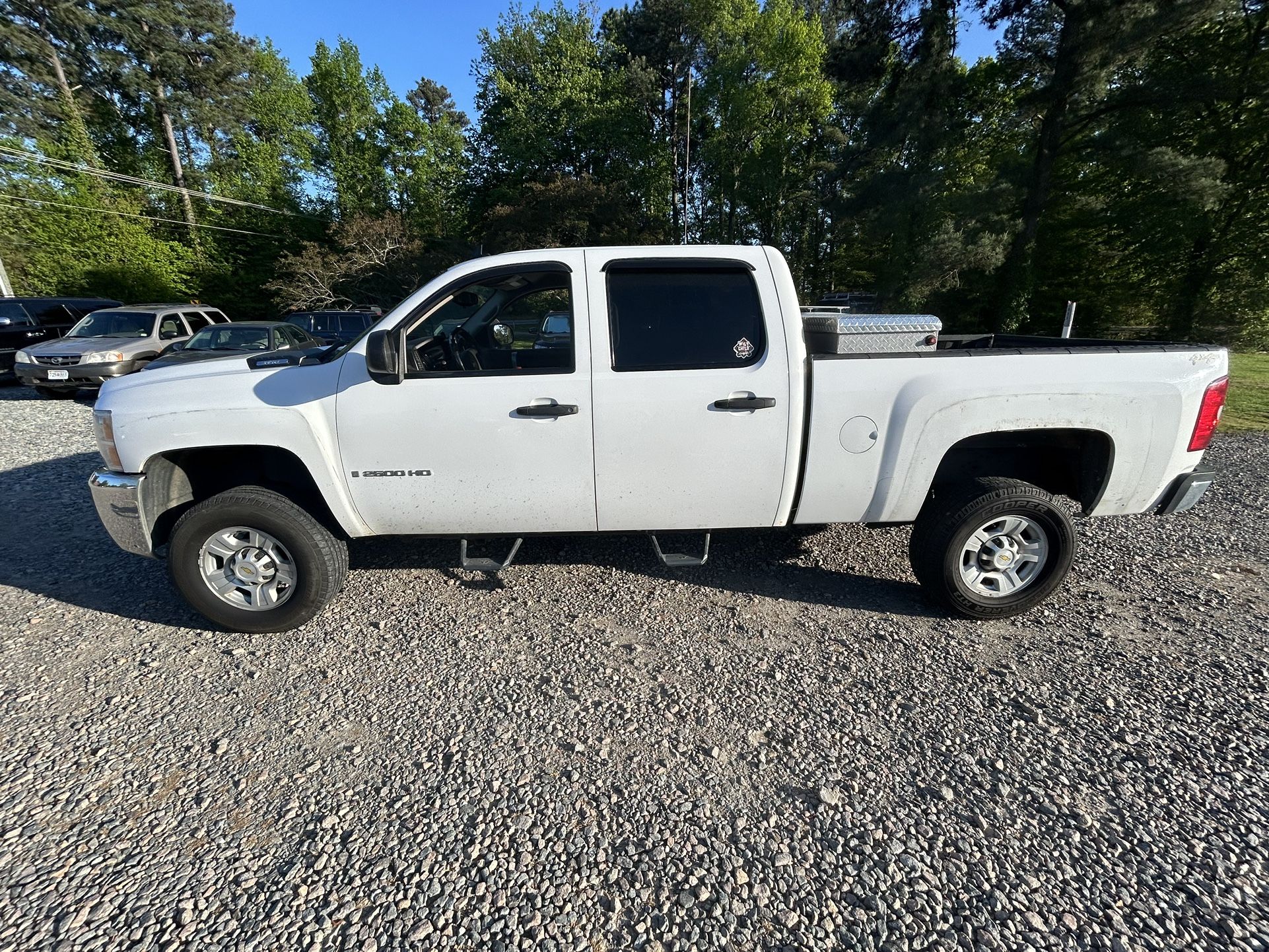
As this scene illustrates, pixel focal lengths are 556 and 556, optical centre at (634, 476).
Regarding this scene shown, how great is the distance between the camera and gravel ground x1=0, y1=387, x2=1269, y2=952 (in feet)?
5.66

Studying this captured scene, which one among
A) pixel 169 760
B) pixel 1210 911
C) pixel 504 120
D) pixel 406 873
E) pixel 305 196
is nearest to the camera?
pixel 1210 911

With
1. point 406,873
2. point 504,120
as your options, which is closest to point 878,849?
point 406,873

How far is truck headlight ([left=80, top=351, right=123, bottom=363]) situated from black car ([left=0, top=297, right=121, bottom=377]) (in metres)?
3.52

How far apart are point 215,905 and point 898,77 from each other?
2440 centimetres

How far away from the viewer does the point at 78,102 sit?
1061 inches

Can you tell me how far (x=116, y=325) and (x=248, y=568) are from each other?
38.6 feet

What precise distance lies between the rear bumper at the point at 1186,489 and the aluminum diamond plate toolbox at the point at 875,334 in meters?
1.53

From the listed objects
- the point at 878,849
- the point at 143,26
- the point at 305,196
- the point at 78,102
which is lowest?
the point at 878,849

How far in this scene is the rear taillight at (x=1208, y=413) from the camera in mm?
2980

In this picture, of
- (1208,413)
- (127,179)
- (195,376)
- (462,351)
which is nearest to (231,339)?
(195,376)

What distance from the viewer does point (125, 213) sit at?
85.0 feet

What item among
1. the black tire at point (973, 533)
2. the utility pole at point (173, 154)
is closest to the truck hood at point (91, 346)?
the black tire at point (973, 533)

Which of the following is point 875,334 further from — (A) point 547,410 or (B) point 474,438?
(B) point 474,438

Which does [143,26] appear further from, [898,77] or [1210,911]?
[1210,911]
